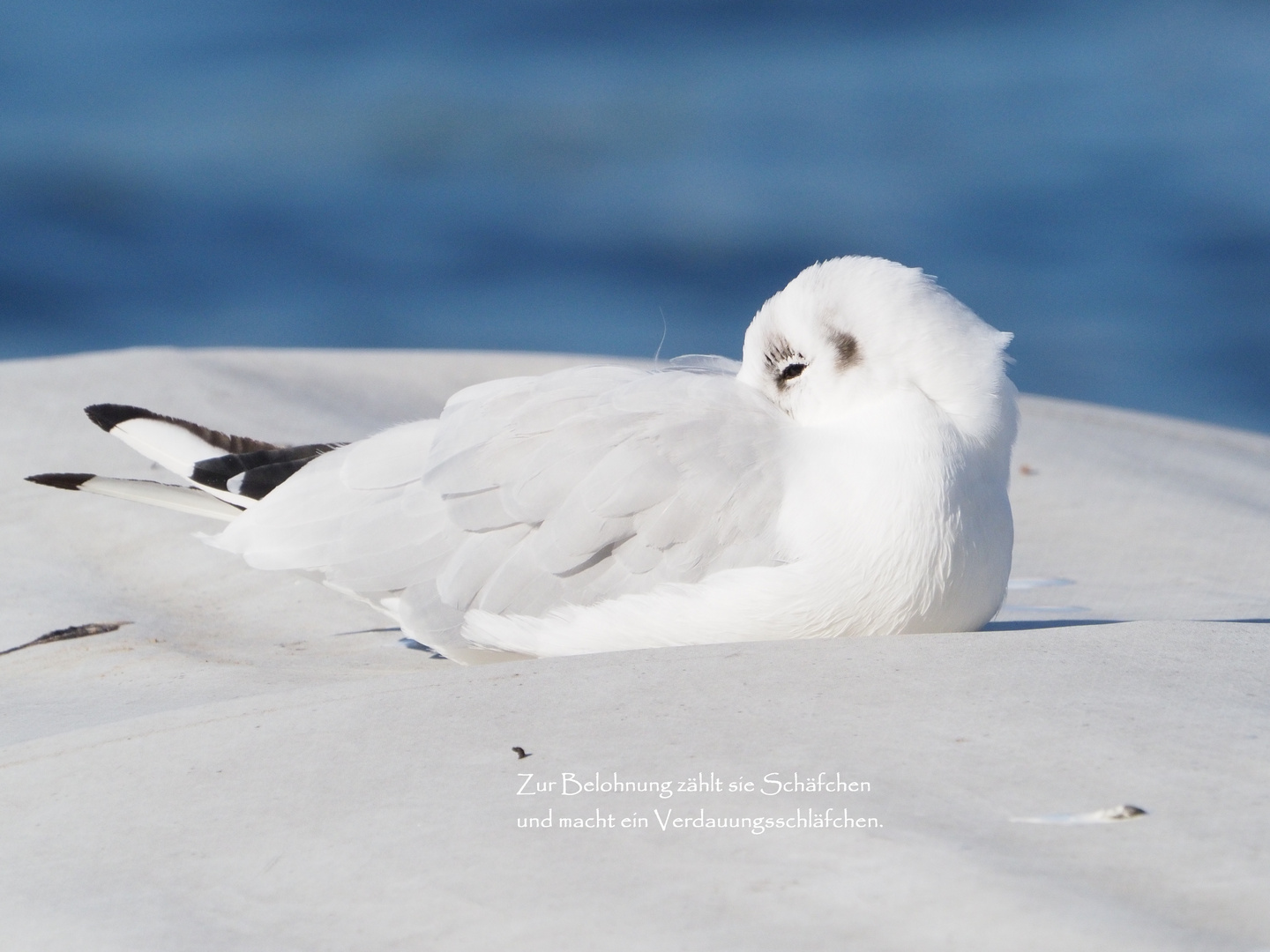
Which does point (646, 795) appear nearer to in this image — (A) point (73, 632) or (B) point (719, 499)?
(B) point (719, 499)

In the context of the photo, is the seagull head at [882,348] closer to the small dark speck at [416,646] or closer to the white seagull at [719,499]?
the white seagull at [719,499]

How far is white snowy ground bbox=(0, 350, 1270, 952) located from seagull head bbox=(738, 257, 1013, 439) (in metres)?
0.49

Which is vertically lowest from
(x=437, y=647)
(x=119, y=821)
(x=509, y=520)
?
(x=119, y=821)

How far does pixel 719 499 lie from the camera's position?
2.87 meters

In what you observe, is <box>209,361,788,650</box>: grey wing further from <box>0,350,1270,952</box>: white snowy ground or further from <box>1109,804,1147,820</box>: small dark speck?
<box>1109,804,1147,820</box>: small dark speck

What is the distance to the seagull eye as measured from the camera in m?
3.07

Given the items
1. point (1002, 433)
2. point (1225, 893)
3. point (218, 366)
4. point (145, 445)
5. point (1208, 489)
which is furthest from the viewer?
point (218, 366)

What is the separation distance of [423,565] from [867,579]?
999 mm

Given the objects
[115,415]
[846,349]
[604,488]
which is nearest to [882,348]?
[846,349]

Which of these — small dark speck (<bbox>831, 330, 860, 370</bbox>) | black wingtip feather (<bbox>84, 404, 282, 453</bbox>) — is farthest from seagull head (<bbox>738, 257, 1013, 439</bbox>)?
black wingtip feather (<bbox>84, 404, 282, 453</bbox>)

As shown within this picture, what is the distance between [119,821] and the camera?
2.16m

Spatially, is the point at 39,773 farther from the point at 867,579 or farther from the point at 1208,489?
the point at 1208,489

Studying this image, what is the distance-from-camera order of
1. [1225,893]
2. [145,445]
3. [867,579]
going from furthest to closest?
[145,445], [867,579], [1225,893]

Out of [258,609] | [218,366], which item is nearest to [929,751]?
[258,609]
